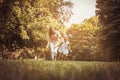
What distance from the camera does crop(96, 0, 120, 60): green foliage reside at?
75.5 ft

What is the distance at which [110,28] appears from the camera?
77.4ft

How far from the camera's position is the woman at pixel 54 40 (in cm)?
2145

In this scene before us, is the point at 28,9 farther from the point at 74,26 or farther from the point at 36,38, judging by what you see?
the point at 74,26

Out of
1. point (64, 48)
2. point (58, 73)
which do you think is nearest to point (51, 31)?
point (64, 48)

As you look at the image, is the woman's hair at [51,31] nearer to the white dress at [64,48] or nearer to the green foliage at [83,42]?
the white dress at [64,48]

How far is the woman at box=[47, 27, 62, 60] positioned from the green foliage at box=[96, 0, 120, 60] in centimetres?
394

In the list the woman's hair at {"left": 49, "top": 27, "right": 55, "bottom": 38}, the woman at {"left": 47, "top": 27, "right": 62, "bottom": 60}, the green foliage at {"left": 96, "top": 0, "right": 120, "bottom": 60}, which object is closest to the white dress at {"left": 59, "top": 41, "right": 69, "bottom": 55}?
the woman at {"left": 47, "top": 27, "right": 62, "bottom": 60}

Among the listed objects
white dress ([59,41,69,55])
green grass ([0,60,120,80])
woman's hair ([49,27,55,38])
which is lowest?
green grass ([0,60,120,80])

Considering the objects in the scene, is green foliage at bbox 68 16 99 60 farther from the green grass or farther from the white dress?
the green grass

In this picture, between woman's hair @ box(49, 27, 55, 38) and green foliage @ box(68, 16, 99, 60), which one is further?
green foliage @ box(68, 16, 99, 60)

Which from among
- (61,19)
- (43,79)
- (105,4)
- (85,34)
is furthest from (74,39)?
(43,79)

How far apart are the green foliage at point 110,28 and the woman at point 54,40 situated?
3.94 meters

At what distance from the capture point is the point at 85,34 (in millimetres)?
70250

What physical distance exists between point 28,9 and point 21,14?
0.89 metres
